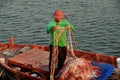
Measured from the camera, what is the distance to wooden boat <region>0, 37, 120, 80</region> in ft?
44.0

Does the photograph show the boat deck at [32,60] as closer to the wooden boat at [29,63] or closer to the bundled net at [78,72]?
the wooden boat at [29,63]

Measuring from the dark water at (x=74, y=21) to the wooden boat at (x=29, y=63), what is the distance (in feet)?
19.7

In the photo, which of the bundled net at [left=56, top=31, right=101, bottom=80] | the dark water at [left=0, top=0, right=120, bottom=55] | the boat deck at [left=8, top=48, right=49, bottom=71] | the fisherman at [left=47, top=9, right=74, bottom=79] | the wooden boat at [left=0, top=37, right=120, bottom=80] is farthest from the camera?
the dark water at [left=0, top=0, right=120, bottom=55]

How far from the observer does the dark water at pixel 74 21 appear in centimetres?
2282

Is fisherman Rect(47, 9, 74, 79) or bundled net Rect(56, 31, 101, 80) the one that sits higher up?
fisherman Rect(47, 9, 74, 79)

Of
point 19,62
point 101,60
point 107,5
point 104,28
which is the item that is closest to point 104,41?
point 104,28

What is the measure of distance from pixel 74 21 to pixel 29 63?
14.6m

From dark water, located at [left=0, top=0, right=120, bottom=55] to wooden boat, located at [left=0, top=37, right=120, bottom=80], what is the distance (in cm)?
602

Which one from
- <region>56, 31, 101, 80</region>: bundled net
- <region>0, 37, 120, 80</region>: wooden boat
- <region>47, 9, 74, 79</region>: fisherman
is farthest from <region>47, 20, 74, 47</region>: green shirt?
<region>0, 37, 120, 80</region>: wooden boat

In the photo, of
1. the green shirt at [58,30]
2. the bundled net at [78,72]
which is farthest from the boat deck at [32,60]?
the green shirt at [58,30]

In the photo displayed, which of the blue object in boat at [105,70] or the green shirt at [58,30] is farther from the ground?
the green shirt at [58,30]

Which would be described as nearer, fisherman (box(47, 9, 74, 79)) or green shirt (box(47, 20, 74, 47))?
fisherman (box(47, 9, 74, 79))

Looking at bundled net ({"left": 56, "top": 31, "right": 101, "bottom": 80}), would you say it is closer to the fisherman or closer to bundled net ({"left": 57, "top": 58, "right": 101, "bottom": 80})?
bundled net ({"left": 57, "top": 58, "right": 101, "bottom": 80})

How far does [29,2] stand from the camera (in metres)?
37.4
